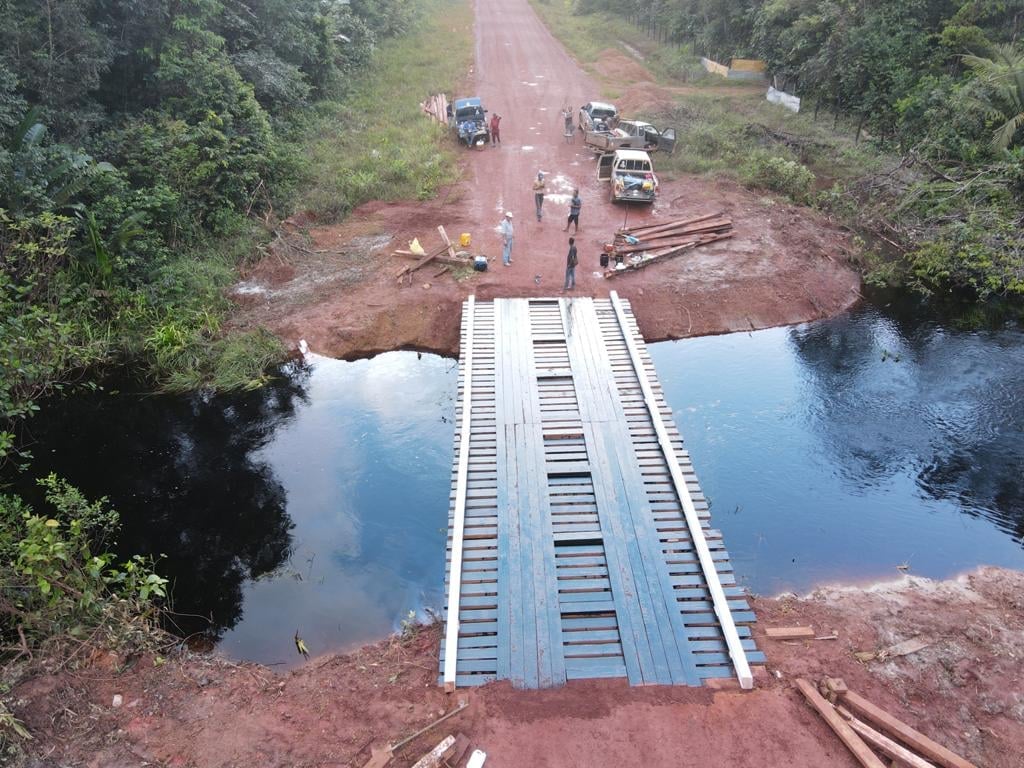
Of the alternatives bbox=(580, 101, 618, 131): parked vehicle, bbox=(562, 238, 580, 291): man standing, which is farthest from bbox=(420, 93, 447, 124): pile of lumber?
bbox=(562, 238, 580, 291): man standing

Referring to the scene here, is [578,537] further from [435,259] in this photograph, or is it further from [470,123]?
[470,123]

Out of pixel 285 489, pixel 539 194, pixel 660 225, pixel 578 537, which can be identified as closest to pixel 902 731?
pixel 578 537

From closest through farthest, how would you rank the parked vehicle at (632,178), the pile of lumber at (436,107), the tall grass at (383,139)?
the parked vehicle at (632,178), the tall grass at (383,139), the pile of lumber at (436,107)

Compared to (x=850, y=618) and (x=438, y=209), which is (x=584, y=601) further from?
(x=438, y=209)

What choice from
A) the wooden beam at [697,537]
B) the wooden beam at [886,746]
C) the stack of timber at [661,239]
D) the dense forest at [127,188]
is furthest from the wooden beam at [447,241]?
the wooden beam at [886,746]

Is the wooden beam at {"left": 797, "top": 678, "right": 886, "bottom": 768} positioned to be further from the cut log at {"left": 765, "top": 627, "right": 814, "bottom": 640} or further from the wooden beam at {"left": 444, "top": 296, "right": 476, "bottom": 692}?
the wooden beam at {"left": 444, "top": 296, "right": 476, "bottom": 692}

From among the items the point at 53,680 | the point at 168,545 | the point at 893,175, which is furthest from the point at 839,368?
the point at 53,680

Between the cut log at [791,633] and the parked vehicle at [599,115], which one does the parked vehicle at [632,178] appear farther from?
the cut log at [791,633]
